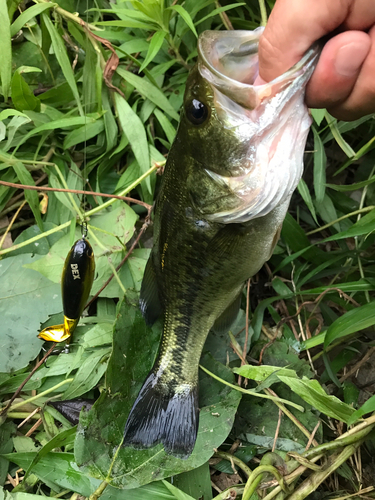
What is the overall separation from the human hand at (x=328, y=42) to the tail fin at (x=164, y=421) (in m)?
1.20

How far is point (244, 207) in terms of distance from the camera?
3.53 feet

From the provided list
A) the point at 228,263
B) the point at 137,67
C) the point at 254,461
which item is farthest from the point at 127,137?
the point at 254,461

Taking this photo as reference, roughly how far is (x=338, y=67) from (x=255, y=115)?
240mm

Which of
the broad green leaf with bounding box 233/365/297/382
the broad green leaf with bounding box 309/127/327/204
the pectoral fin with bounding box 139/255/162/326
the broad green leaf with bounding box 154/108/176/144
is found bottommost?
the broad green leaf with bounding box 233/365/297/382

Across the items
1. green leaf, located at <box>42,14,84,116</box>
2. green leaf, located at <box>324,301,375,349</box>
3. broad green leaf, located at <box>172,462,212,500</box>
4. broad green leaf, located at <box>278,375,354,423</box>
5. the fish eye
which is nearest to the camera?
the fish eye

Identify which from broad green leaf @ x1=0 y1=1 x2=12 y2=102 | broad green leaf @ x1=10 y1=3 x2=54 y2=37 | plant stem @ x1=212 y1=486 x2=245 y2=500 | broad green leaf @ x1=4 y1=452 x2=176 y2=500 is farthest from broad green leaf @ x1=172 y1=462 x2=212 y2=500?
broad green leaf @ x1=10 y1=3 x2=54 y2=37

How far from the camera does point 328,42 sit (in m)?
0.92

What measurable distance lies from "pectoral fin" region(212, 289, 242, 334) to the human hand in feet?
2.96

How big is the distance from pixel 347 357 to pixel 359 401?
23cm

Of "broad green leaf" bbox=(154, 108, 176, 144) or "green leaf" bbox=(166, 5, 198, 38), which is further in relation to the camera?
"broad green leaf" bbox=(154, 108, 176, 144)

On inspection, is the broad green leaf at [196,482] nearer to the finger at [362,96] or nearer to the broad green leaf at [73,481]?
the broad green leaf at [73,481]

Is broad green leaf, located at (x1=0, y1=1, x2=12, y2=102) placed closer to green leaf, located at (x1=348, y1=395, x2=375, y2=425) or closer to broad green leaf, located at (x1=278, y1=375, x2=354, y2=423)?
broad green leaf, located at (x1=278, y1=375, x2=354, y2=423)

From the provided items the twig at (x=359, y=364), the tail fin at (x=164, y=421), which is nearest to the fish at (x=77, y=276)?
the tail fin at (x=164, y=421)

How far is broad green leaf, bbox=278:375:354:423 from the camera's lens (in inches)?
47.1
